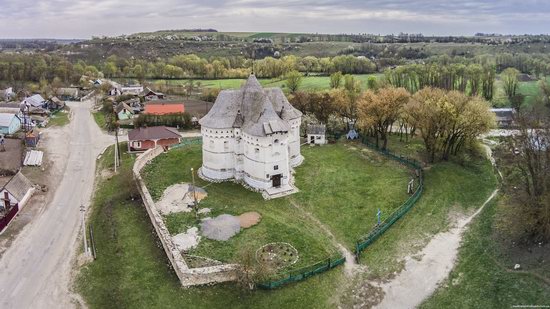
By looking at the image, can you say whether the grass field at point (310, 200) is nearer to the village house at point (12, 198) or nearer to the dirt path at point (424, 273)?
the dirt path at point (424, 273)

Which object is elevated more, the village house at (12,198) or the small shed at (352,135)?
the small shed at (352,135)

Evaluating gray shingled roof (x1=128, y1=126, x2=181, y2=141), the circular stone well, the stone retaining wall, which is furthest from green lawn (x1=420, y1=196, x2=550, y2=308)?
gray shingled roof (x1=128, y1=126, x2=181, y2=141)

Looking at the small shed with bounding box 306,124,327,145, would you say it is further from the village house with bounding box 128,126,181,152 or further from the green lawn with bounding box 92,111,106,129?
the green lawn with bounding box 92,111,106,129

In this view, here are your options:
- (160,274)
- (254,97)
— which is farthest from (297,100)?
(160,274)

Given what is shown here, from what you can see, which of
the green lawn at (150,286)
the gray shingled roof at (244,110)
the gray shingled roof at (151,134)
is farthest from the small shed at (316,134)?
the green lawn at (150,286)

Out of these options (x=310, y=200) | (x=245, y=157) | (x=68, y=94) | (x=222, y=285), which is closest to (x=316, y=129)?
(x=245, y=157)

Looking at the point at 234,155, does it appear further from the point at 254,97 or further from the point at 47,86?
the point at 47,86

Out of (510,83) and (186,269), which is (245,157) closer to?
(186,269)
